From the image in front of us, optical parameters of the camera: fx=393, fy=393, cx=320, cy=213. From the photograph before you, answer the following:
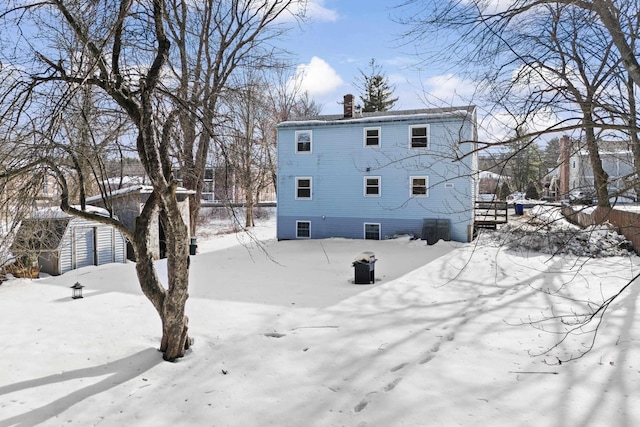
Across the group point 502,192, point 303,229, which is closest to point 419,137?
point 303,229

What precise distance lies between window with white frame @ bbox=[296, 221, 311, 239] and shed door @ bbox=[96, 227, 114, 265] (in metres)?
8.56

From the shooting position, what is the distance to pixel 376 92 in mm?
36219

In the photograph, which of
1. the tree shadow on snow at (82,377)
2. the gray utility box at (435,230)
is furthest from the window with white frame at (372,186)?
the tree shadow on snow at (82,377)

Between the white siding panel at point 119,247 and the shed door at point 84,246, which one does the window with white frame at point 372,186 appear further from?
the shed door at point 84,246

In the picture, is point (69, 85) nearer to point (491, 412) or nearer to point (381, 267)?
point (491, 412)

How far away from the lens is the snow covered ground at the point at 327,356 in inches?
164

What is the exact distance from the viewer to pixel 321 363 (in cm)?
544

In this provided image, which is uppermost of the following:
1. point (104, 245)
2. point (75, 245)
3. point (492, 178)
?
point (492, 178)

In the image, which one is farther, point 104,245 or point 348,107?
point 348,107

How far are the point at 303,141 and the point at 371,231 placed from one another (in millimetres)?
5420

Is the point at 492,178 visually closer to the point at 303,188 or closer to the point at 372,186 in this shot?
the point at 372,186

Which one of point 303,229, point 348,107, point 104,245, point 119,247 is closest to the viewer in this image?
point 104,245

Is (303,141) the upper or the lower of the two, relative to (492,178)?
upper

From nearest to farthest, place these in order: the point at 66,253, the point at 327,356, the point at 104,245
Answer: the point at 327,356 → the point at 66,253 → the point at 104,245
